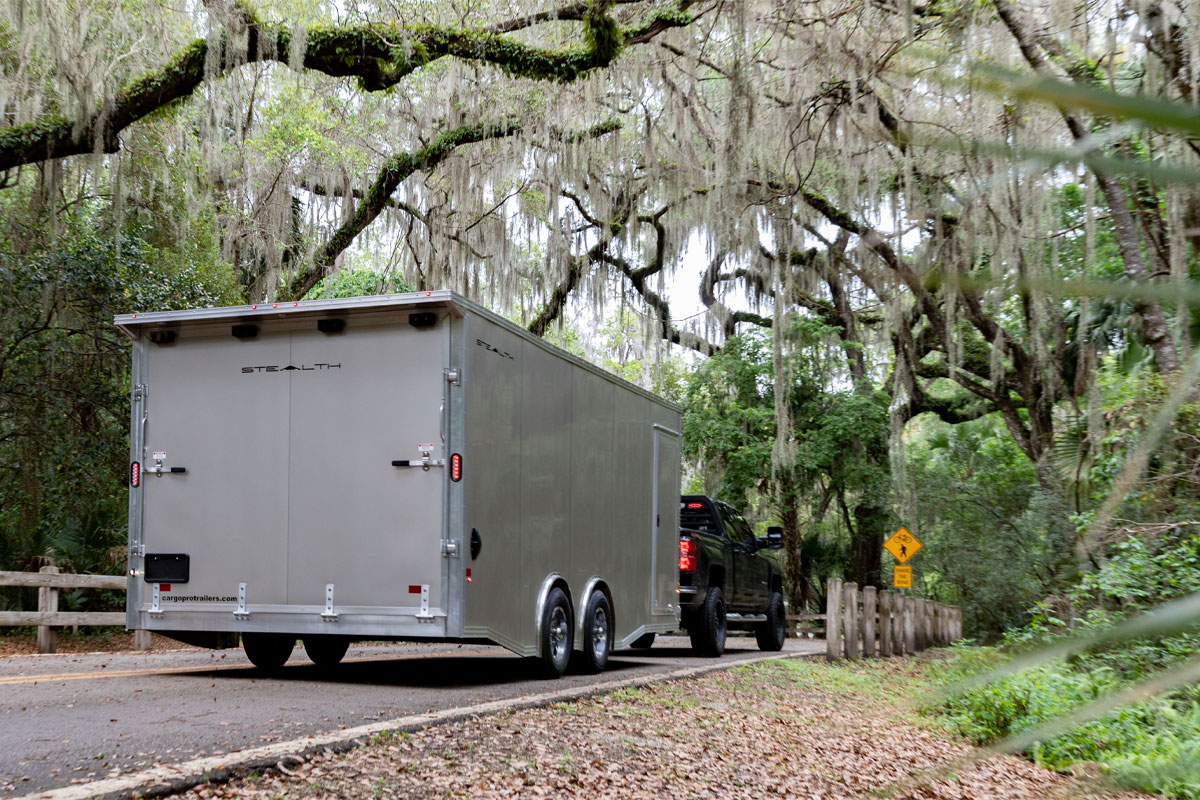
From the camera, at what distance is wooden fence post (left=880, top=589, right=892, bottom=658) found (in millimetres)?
18578

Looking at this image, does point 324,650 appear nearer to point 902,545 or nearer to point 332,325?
point 332,325

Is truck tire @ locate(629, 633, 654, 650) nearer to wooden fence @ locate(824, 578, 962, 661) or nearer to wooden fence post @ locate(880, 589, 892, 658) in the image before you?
wooden fence @ locate(824, 578, 962, 661)

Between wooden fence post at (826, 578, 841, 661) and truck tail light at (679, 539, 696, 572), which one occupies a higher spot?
truck tail light at (679, 539, 696, 572)

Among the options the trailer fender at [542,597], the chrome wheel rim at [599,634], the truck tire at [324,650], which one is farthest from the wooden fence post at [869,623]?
the truck tire at [324,650]

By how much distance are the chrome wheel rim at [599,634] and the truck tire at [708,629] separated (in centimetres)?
385

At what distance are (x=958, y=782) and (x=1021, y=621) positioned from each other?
16.2 m

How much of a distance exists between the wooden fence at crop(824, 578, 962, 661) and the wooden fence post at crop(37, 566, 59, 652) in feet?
34.1

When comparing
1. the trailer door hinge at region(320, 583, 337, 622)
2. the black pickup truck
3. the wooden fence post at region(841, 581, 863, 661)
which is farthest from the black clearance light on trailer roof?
the wooden fence post at region(841, 581, 863, 661)

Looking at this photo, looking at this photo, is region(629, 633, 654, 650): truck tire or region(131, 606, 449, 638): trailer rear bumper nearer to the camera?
region(131, 606, 449, 638): trailer rear bumper

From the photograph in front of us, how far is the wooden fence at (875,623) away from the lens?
56.5ft

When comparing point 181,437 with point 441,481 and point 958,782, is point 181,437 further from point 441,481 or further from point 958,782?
point 958,782

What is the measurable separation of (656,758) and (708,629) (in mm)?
9140

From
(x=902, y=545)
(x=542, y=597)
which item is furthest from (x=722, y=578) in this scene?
(x=542, y=597)

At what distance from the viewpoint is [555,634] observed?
439 inches
